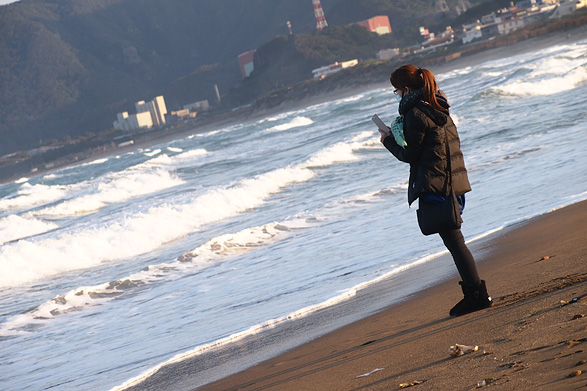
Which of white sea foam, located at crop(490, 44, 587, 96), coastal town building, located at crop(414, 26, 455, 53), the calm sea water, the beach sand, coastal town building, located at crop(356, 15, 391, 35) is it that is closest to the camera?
the beach sand

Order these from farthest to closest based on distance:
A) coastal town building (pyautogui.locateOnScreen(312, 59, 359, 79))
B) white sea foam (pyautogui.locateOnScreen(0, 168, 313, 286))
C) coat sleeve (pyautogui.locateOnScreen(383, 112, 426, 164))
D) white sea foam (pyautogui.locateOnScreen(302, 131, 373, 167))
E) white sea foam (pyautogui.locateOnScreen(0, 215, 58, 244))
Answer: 1. coastal town building (pyautogui.locateOnScreen(312, 59, 359, 79))
2. white sea foam (pyautogui.locateOnScreen(0, 215, 58, 244))
3. white sea foam (pyautogui.locateOnScreen(302, 131, 373, 167))
4. white sea foam (pyautogui.locateOnScreen(0, 168, 313, 286))
5. coat sleeve (pyautogui.locateOnScreen(383, 112, 426, 164))

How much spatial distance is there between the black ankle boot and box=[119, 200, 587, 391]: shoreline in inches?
3.5

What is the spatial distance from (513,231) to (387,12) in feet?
508

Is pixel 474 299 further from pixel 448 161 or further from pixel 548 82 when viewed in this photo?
pixel 548 82

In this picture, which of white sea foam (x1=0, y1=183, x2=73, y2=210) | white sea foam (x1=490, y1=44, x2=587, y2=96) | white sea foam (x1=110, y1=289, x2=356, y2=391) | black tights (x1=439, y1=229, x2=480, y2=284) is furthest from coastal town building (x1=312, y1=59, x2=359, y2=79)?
black tights (x1=439, y1=229, x2=480, y2=284)

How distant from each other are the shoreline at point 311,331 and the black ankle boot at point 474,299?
89 millimetres

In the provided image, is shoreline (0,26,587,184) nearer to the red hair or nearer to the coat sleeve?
the red hair

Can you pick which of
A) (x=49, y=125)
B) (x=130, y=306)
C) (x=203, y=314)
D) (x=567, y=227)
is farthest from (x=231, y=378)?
(x=49, y=125)

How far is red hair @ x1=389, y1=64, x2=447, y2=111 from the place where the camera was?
3.83 meters

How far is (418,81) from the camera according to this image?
3.87 m

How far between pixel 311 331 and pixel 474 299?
1.32 metres

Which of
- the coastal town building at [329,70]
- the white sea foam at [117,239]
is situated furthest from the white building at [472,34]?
the white sea foam at [117,239]

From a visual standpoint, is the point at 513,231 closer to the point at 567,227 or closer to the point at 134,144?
the point at 567,227

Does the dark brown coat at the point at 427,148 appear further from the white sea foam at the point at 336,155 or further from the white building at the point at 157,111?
the white building at the point at 157,111
